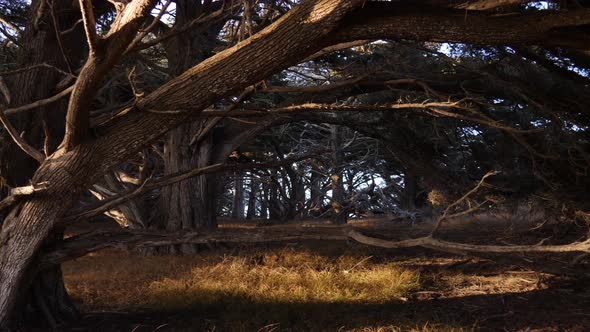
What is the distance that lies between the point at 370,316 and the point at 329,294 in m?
1.05

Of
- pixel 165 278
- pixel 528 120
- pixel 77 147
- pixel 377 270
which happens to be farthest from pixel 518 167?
pixel 77 147

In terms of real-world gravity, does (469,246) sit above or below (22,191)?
below

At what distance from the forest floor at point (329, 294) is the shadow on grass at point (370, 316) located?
0.01 metres

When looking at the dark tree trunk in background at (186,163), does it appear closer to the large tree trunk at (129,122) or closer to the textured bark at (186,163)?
the textured bark at (186,163)

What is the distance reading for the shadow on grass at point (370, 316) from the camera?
580cm

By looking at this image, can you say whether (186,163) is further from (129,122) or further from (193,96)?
(193,96)

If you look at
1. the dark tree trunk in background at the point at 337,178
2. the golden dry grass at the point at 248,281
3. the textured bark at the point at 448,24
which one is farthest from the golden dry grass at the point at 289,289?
the dark tree trunk in background at the point at 337,178

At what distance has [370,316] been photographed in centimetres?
621

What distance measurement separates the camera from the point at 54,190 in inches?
189

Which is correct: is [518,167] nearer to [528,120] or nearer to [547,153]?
[528,120]

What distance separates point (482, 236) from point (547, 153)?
18.3 feet

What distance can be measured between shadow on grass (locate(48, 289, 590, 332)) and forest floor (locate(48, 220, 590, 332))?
0.01m

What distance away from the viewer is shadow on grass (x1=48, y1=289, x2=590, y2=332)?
5801 mm

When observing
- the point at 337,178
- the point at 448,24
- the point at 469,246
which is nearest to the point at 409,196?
the point at 337,178
